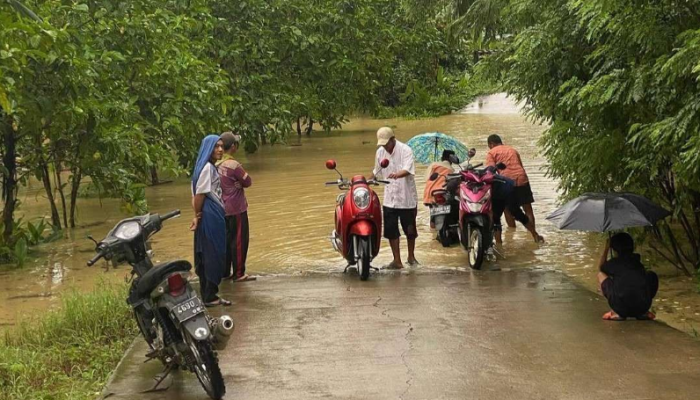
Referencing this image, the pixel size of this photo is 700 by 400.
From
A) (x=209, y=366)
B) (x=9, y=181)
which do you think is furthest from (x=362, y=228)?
(x=9, y=181)

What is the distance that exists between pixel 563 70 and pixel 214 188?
4.25m

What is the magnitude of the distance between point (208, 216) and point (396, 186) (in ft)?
8.81

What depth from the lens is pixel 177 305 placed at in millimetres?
5848

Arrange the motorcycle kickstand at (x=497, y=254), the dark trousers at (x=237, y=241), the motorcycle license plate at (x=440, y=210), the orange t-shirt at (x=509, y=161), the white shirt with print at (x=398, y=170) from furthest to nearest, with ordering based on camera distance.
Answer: the orange t-shirt at (x=509, y=161), the motorcycle license plate at (x=440, y=210), the motorcycle kickstand at (x=497, y=254), the white shirt with print at (x=398, y=170), the dark trousers at (x=237, y=241)

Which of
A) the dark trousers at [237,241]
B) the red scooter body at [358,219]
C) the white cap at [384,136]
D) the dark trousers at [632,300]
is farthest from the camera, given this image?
the white cap at [384,136]

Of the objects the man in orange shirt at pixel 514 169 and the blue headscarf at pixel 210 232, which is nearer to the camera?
the blue headscarf at pixel 210 232

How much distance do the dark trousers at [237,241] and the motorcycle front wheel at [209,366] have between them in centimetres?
379

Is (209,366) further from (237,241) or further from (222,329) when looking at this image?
(237,241)

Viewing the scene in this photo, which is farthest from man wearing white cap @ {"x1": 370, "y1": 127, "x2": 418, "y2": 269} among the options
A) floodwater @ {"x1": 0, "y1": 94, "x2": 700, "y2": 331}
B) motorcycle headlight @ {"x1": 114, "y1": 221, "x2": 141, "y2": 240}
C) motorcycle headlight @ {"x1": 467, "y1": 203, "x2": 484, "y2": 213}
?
motorcycle headlight @ {"x1": 114, "y1": 221, "x2": 141, "y2": 240}

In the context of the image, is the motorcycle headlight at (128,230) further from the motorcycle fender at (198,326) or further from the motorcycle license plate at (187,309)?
the motorcycle fender at (198,326)

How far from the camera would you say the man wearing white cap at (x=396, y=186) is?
10.1 meters

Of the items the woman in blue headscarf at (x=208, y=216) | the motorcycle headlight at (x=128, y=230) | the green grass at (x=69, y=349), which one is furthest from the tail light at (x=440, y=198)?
the motorcycle headlight at (x=128, y=230)

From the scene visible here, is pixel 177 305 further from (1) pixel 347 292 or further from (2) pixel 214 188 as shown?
(1) pixel 347 292

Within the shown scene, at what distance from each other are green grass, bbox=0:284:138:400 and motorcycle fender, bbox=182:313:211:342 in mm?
878
